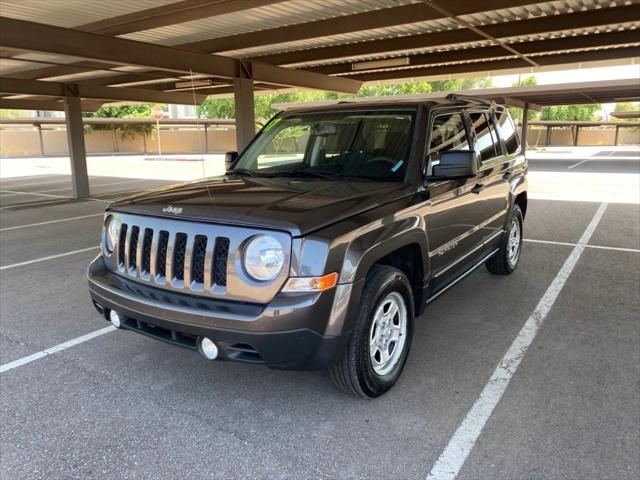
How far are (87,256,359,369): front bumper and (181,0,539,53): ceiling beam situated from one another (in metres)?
6.47

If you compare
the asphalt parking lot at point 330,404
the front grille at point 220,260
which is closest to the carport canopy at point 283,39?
the asphalt parking lot at point 330,404

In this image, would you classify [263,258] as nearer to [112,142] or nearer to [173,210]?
[173,210]

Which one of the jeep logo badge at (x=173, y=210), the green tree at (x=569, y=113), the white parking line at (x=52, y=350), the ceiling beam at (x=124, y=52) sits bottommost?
the white parking line at (x=52, y=350)

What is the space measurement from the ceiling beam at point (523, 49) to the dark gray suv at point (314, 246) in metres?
8.10

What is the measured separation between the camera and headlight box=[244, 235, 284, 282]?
279 cm

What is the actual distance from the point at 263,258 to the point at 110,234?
1372 mm

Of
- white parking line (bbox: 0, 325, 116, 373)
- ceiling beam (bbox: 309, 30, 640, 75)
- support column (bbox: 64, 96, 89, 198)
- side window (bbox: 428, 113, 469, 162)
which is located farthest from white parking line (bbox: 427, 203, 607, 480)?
support column (bbox: 64, 96, 89, 198)

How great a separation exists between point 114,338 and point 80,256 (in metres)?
3.58

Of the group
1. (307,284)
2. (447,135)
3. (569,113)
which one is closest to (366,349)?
(307,284)

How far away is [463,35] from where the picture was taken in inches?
399

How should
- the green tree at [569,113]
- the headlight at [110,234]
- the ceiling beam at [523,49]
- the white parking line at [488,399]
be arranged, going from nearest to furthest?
the white parking line at [488,399] < the headlight at [110,234] < the ceiling beam at [523,49] < the green tree at [569,113]

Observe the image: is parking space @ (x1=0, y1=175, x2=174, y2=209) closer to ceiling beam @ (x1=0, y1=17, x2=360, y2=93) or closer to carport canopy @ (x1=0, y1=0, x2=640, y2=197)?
carport canopy @ (x1=0, y1=0, x2=640, y2=197)

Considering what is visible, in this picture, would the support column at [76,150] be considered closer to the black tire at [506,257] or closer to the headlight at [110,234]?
the headlight at [110,234]

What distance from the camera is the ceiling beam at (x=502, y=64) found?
12266 mm
